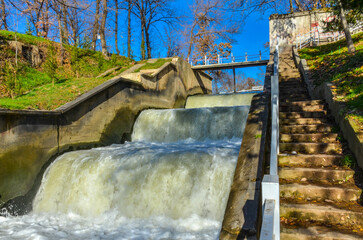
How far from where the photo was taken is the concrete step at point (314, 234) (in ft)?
9.98

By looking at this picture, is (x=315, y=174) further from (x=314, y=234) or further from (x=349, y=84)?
(x=349, y=84)

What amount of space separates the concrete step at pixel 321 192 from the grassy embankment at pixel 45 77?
7.64 m

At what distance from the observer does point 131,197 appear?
557 centimetres

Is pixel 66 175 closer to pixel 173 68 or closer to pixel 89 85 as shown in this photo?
pixel 89 85

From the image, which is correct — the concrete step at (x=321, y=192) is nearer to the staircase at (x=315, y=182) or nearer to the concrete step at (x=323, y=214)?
the staircase at (x=315, y=182)

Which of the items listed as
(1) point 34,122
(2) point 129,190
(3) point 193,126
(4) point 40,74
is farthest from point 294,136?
(4) point 40,74

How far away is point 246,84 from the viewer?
51.9m

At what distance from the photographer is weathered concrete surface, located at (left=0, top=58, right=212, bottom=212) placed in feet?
21.2

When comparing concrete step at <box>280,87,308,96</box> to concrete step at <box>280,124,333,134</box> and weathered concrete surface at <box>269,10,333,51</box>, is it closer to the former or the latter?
concrete step at <box>280,124,333,134</box>

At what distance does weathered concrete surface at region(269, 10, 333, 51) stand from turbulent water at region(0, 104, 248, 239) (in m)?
20.7

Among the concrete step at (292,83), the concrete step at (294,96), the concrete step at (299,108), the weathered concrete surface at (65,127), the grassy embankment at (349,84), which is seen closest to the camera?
the grassy embankment at (349,84)

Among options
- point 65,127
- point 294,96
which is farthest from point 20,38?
point 294,96

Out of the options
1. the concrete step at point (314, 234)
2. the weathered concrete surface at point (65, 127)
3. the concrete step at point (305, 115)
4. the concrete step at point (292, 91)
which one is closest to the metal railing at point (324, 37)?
the concrete step at point (292, 91)

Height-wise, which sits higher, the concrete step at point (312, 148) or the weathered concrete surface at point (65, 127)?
the weathered concrete surface at point (65, 127)
